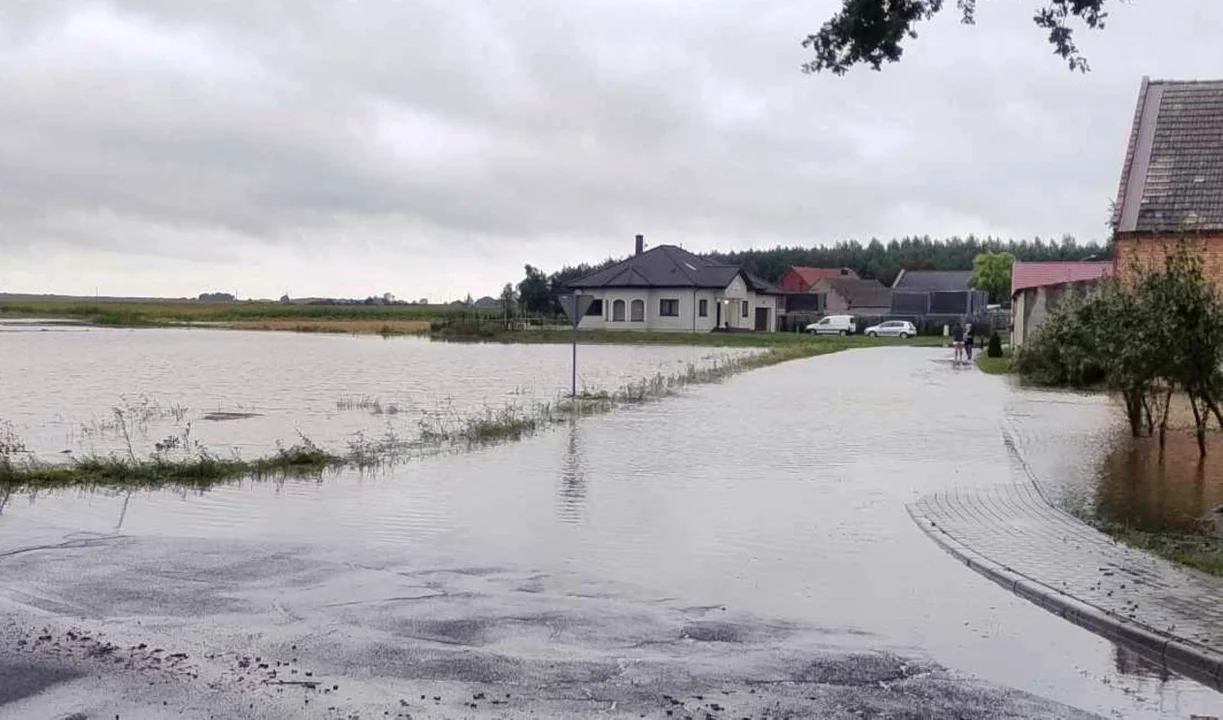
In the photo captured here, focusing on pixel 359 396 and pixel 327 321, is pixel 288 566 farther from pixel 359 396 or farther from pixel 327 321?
pixel 327 321

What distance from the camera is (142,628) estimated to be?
24.4 ft

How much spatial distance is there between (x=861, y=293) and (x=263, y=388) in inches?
3648

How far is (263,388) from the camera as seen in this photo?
29938mm

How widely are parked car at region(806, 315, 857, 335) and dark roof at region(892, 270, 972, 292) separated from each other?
28.8m

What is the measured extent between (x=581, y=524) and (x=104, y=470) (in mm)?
6398

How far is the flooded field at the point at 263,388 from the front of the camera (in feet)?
63.3

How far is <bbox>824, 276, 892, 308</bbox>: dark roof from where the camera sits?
11462 centimetres

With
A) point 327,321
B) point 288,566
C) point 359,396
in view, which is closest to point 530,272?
point 327,321

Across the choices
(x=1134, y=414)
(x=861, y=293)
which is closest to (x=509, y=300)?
(x=861, y=293)

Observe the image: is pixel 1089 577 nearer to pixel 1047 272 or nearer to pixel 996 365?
pixel 996 365

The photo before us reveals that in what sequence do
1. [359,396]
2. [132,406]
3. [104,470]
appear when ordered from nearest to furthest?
[104,470] < [132,406] < [359,396]

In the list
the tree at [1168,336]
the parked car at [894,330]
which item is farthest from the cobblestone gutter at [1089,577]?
the parked car at [894,330]


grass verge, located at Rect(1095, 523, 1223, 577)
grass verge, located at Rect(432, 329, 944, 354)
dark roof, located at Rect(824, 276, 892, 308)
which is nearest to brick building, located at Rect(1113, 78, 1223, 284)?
grass verge, located at Rect(1095, 523, 1223, 577)

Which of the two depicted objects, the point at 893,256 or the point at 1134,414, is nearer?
the point at 1134,414
